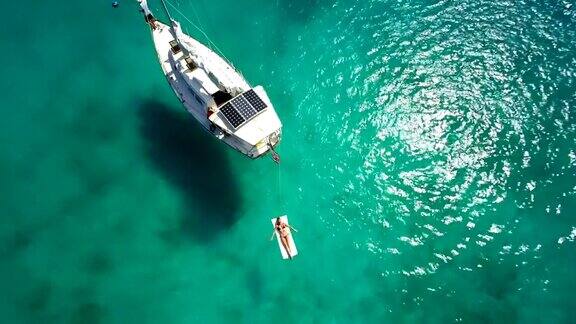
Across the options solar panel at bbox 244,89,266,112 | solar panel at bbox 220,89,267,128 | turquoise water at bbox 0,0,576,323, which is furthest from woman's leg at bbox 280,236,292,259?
solar panel at bbox 244,89,266,112

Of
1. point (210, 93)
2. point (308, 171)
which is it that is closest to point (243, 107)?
point (210, 93)

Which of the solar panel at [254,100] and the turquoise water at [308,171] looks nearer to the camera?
the solar panel at [254,100]

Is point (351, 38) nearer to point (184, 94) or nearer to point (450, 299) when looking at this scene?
point (184, 94)

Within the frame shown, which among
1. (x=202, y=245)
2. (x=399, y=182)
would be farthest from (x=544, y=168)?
(x=202, y=245)

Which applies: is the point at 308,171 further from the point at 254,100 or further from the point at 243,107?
the point at 243,107

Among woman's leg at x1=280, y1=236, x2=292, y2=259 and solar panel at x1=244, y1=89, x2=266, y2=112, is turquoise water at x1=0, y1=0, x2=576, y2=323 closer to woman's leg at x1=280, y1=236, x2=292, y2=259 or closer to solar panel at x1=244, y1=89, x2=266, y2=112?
woman's leg at x1=280, y1=236, x2=292, y2=259

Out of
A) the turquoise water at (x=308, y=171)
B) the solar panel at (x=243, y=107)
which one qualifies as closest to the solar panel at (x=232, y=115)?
the solar panel at (x=243, y=107)

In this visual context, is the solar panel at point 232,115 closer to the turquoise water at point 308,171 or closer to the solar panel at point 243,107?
the solar panel at point 243,107
